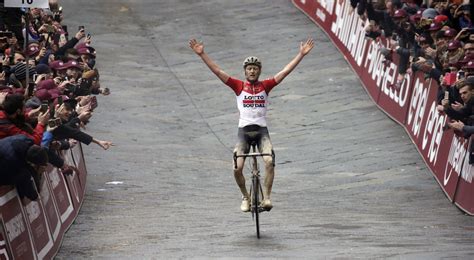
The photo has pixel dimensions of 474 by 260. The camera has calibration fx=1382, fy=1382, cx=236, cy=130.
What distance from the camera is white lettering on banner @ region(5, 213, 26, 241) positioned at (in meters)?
14.6

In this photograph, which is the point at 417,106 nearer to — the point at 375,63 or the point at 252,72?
the point at 375,63

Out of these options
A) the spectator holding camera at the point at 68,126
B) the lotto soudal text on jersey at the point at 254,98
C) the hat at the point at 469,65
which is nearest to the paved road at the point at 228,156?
the spectator holding camera at the point at 68,126

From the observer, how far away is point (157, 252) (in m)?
17.8

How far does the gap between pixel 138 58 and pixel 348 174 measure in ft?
42.9

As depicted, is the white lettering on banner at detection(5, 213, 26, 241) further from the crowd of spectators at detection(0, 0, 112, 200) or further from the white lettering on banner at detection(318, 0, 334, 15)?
the white lettering on banner at detection(318, 0, 334, 15)

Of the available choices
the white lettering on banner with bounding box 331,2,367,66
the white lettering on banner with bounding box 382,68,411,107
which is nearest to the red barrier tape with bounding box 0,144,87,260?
the white lettering on banner with bounding box 382,68,411,107

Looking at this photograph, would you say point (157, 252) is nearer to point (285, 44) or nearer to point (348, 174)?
point (348, 174)

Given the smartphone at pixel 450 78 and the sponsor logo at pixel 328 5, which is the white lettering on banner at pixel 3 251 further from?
the sponsor logo at pixel 328 5

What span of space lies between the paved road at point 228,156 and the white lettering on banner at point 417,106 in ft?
1.55

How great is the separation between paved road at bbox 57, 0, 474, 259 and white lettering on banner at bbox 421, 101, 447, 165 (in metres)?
0.44

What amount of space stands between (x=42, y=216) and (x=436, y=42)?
10.0 meters

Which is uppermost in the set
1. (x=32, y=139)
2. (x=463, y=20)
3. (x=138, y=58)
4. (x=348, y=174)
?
(x=32, y=139)

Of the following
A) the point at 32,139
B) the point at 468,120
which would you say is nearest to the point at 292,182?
the point at 468,120

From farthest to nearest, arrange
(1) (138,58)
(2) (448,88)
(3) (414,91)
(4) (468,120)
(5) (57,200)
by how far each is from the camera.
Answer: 1. (1) (138,58)
2. (3) (414,91)
3. (2) (448,88)
4. (4) (468,120)
5. (5) (57,200)
